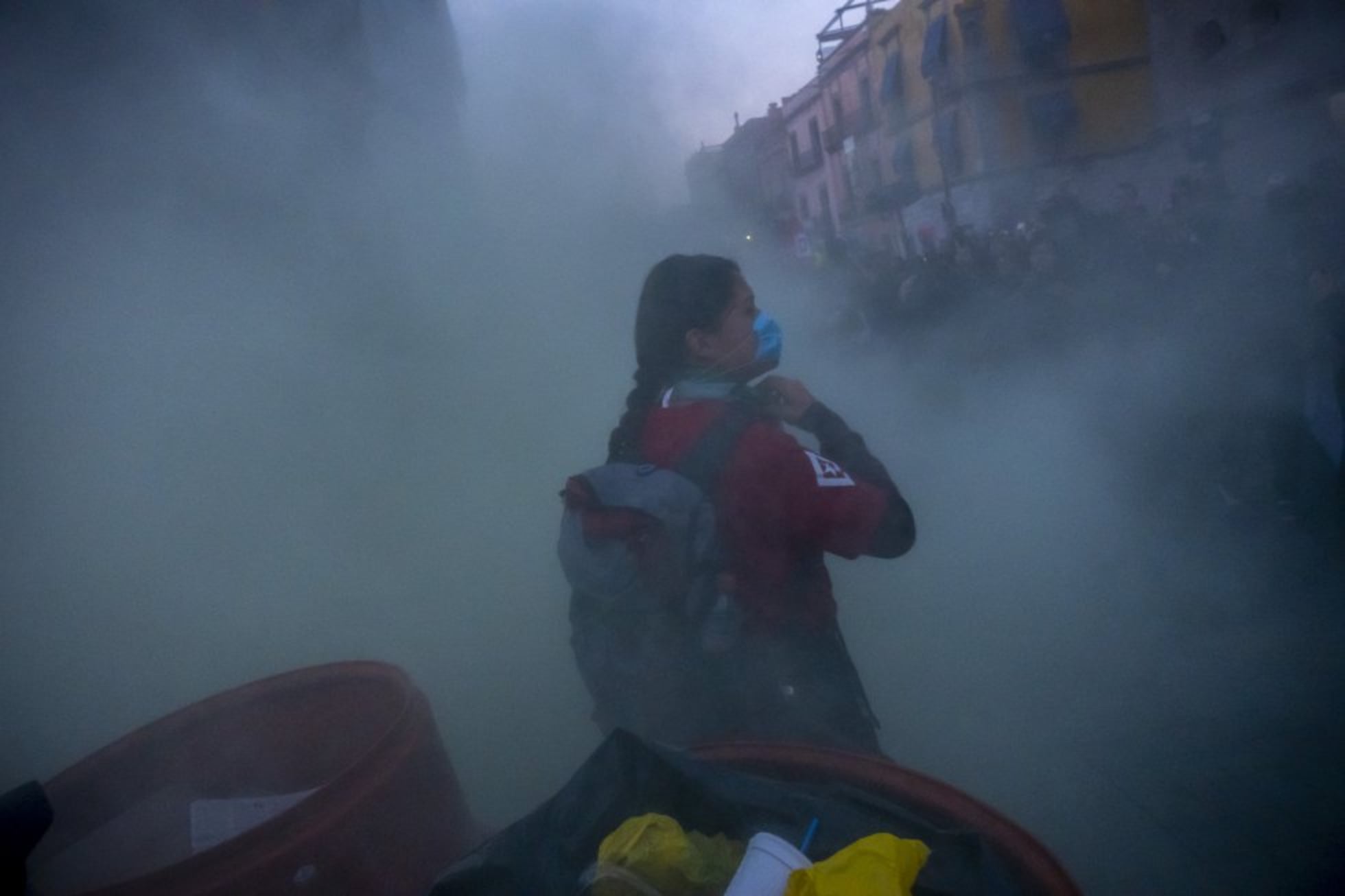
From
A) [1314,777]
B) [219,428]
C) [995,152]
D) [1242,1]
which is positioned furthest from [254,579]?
[995,152]

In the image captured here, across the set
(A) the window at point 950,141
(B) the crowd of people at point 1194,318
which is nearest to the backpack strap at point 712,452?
(B) the crowd of people at point 1194,318

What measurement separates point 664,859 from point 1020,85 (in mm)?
18137

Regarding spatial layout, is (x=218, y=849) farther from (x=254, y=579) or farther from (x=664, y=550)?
(x=254, y=579)

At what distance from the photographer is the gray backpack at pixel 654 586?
131 cm

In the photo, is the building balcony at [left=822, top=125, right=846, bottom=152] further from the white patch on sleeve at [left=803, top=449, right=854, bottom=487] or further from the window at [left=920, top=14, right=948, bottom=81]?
the white patch on sleeve at [left=803, top=449, right=854, bottom=487]

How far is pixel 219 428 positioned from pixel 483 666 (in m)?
1.14

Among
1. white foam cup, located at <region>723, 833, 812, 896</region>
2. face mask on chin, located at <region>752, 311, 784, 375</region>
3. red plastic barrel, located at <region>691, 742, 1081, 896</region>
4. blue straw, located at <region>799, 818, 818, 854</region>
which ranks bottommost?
red plastic barrel, located at <region>691, 742, 1081, 896</region>

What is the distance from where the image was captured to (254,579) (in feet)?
8.32

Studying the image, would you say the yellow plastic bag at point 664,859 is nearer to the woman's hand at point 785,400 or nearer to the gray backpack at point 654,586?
the gray backpack at point 654,586

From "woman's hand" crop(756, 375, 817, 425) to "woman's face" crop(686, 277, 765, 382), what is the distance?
0.15ft

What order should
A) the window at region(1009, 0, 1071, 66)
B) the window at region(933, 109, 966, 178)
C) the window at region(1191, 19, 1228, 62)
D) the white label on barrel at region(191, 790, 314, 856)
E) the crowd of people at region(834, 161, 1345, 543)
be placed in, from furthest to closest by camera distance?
the window at region(933, 109, 966, 178)
the window at region(1009, 0, 1071, 66)
the window at region(1191, 19, 1228, 62)
the crowd of people at region(834, 161, 1345, 543)
the white label on barrel at region(191, 790, 314, 856)

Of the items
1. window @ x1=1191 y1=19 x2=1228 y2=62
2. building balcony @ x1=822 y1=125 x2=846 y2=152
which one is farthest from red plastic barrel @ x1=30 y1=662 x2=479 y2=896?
building balcony @ x1=822 y1=125 x2=846 y2=152

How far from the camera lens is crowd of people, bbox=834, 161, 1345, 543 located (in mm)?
3990

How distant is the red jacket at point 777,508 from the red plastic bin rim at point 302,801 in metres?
0.48
